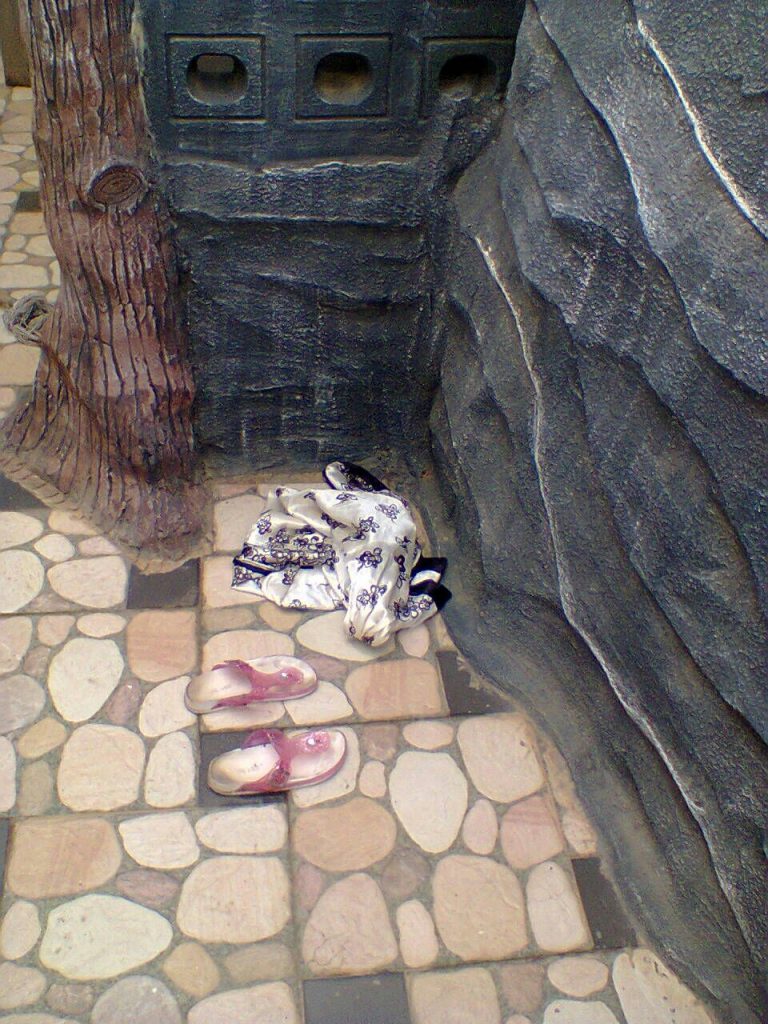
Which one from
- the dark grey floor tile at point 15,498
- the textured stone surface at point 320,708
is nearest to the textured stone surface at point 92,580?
the dark grey floor tile at point 15,498

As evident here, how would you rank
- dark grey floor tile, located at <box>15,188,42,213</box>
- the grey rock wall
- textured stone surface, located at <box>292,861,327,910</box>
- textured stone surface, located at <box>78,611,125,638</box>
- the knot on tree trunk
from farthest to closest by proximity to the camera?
dark grey floor tile, located at <box>15,188,42,213</box> → textured stone surface, located at <box>78,611,125,638</box> → the knot on tree trunk → textured stone surface, located at <box>292,861,327,910</box> → the grey rock wall

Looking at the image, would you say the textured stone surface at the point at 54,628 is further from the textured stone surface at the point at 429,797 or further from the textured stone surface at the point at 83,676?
the textured stone surface at the point at 429,797

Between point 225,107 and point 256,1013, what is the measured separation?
7.75 feet

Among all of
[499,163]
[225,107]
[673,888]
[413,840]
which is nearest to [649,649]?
[673,888]

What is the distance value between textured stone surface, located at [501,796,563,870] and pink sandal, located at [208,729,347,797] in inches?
19.6

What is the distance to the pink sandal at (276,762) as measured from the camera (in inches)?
105

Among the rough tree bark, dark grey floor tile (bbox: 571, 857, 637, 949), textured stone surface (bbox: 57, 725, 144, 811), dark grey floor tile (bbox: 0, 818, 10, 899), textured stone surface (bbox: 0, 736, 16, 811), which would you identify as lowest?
dark grey floor tile (bbox: 0, 818, 10, 899)

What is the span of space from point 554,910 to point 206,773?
989 millimetres

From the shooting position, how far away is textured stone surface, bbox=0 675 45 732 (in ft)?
9.16

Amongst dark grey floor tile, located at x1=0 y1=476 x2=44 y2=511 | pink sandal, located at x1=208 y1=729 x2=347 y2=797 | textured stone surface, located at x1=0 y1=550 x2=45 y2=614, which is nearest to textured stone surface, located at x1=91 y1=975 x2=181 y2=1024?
pink sandal, located at x1=208 y1=729 x2=347 y2=797

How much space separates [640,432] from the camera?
223 centimetres

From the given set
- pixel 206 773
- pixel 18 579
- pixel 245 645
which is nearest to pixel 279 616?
pixel 245 645

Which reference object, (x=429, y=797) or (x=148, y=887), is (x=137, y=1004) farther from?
(x=429, y=797)

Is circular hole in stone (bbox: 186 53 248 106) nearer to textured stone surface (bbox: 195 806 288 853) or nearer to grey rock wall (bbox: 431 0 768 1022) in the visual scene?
grey rock wall (bbox: 431 0 768 1022)
